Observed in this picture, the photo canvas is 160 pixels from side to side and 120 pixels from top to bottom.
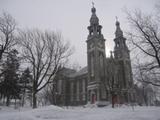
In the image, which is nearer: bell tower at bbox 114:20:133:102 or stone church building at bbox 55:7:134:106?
stone church building at bbox 55:7:134:106

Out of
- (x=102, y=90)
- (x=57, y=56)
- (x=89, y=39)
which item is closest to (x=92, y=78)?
(x=102, y=90)

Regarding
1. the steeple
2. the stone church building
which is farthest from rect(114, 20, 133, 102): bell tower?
the steeple

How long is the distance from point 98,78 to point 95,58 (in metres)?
5.29

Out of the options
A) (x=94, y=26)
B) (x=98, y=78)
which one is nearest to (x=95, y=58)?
(x=98, y=78)

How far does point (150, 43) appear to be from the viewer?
626 inches

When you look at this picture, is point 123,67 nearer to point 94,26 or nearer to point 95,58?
point 95,58

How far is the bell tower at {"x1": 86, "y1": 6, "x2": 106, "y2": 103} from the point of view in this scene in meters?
35.2

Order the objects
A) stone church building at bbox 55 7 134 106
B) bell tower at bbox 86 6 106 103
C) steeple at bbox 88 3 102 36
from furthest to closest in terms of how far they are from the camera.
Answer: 1. steeple at bbox 88 3 102 36
2. bell tower at bbox 86 6 106 103
3. stone church building at bbox 55 7 134 106

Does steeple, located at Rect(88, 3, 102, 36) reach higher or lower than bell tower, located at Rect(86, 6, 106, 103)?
higher

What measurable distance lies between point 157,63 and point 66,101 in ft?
125

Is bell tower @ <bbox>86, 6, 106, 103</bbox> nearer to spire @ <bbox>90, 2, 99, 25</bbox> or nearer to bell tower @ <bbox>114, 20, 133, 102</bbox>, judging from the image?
spire @ <bbox>90, 2, 99, 25</bbox>

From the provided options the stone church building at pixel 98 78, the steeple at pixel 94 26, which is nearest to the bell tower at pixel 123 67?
the stone church building at pixel 98 78

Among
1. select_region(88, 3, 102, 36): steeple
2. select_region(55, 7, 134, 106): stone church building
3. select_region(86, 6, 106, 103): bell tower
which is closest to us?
select_region(55, 7, 134, 106): stone church building

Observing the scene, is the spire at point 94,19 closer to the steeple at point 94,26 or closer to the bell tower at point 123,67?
the steeple at point 94,26
